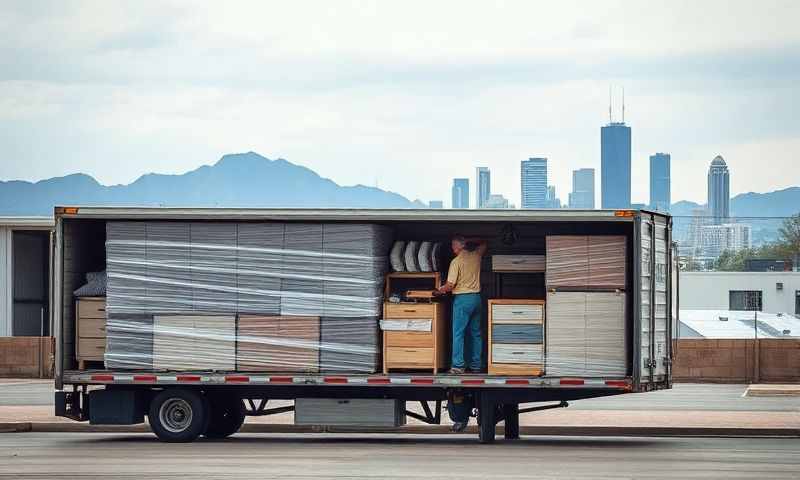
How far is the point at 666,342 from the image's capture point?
19.5 meters

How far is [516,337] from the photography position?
742 inches

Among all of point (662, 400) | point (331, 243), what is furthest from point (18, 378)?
point (331, 243)

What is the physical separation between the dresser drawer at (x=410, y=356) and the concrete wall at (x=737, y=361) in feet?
53.6

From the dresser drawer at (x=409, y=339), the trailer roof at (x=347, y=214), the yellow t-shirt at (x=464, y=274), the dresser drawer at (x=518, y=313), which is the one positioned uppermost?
the trailer roof at (x=347, y=214)

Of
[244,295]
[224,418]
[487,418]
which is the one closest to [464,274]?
[487,418]

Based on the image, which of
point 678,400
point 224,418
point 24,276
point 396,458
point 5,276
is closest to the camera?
point 396,458

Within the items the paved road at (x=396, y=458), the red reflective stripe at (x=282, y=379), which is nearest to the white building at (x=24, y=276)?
the paved road at (x=396, y=458)

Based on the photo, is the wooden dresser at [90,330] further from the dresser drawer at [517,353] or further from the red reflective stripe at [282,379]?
the dresser drawer at [517,353]

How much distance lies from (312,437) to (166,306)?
3.42 m

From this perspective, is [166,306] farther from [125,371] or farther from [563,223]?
[563,223]

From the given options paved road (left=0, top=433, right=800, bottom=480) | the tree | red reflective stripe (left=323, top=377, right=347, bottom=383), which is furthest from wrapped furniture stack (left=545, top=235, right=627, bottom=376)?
the tree

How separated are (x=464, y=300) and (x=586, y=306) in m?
1.67

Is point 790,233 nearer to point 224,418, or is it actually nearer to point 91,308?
point 224,418

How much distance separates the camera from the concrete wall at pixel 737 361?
112 ft
